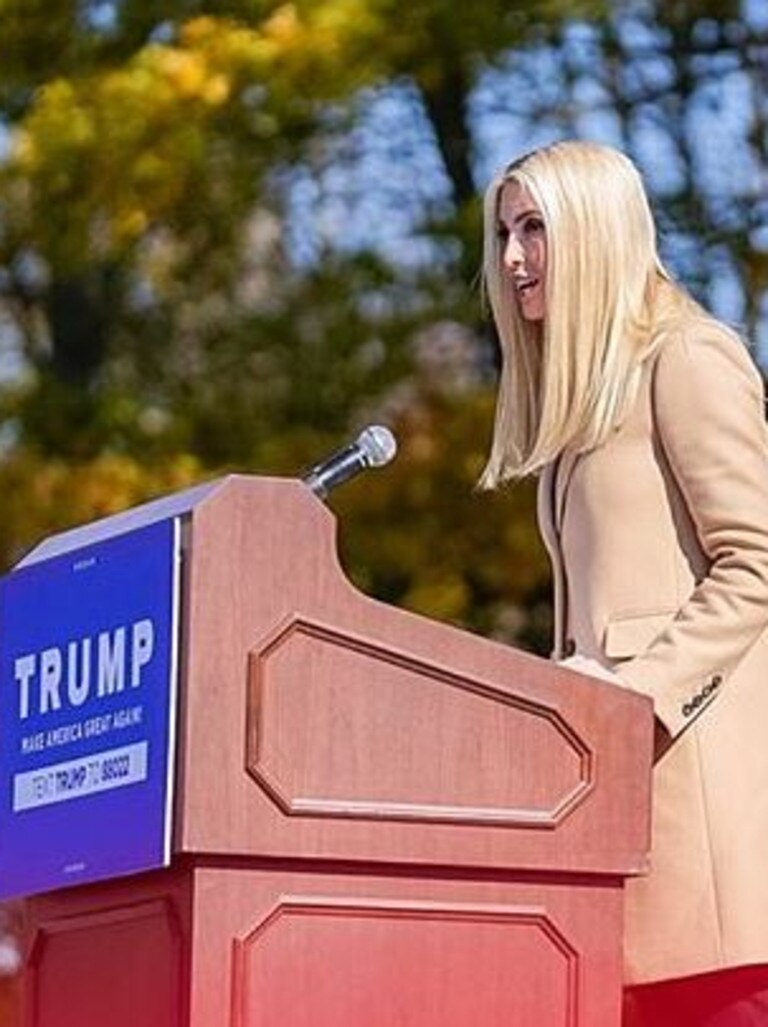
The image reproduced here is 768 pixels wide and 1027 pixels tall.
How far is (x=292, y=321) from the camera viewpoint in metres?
12.8

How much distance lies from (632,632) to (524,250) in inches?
18.2

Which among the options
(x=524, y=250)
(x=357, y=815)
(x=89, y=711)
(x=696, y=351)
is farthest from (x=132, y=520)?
(x=696, y=351)

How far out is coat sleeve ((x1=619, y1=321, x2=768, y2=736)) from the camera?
15.9ft

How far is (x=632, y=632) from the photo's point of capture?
4.95 m

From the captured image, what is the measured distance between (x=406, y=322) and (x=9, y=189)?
121 centimetres

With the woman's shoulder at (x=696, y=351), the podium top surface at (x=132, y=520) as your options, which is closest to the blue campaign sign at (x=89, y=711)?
the podium top surface at (x=132, y=520)

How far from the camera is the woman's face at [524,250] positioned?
4.96m

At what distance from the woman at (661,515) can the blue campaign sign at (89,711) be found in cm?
55

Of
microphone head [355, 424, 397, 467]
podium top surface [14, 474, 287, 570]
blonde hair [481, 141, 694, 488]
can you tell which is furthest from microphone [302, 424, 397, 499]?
blonde hair [481, 141, 694, 488]

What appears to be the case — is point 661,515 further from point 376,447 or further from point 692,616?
point 376,447

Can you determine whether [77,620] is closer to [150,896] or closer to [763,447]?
[150,896]

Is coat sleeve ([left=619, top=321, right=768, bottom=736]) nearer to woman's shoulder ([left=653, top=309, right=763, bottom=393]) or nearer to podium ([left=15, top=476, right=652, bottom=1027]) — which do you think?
woman's shoulder ([left=653, top=309, right=763, bottom=393])

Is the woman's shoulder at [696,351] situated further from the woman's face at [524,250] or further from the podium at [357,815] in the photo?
the podium at [357,815]

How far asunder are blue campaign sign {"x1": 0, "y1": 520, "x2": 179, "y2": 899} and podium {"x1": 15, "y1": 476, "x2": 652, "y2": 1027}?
38mm
